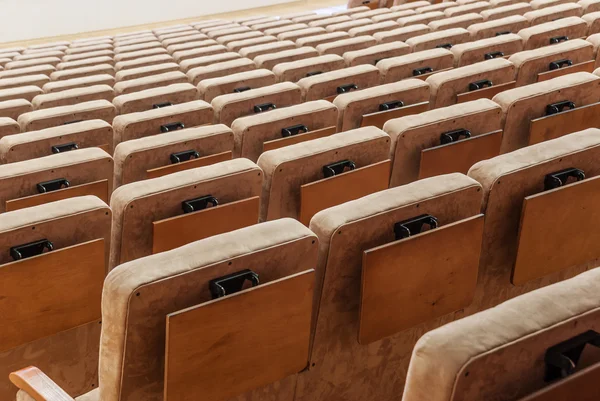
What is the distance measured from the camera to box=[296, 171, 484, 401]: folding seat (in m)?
0.38

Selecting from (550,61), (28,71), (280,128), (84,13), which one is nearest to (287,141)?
(280,128)

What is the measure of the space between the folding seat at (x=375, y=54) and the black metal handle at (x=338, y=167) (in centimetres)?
43

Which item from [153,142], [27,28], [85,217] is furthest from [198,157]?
[27,28]

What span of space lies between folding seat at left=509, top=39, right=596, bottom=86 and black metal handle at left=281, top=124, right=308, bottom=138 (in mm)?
267

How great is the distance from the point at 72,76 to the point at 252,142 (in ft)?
1.86

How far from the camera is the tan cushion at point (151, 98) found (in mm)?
795

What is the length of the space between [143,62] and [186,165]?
2.04 ft

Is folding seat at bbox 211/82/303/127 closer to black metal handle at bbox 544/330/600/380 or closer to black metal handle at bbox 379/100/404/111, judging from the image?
black metal handle at bbox 379/100/404/111

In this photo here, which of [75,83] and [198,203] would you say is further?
[75,83]

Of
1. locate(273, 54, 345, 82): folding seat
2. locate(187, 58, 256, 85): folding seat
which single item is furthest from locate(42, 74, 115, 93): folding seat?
locate(273, 54, 345, 82): folding seat

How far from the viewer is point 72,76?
1095mm

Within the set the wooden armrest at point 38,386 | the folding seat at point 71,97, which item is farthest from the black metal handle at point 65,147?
the wooden armrest at point 38,386

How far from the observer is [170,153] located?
58cm

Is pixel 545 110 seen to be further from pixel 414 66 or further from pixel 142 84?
pixel 142 84
